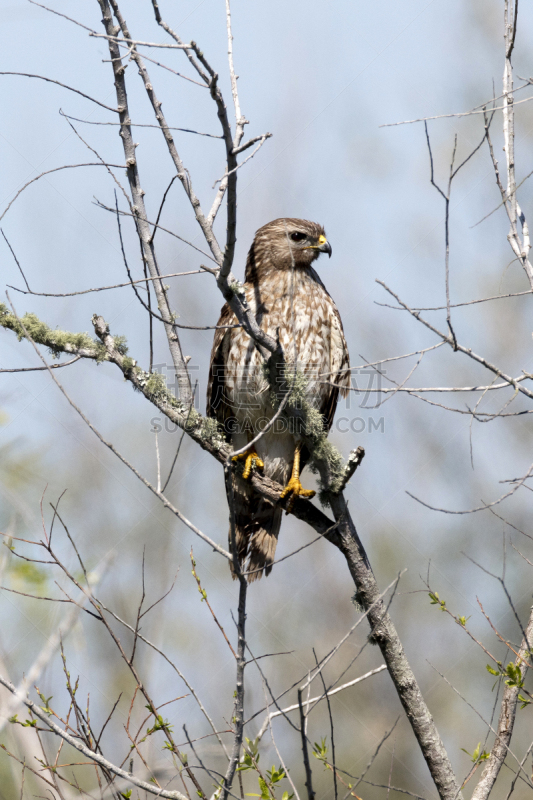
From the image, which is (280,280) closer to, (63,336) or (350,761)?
(63,336)

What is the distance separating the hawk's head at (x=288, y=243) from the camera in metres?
4.48

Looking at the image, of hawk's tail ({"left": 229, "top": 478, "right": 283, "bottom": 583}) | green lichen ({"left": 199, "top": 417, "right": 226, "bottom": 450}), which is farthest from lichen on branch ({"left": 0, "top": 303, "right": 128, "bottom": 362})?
hawk's tail ({"left": 229, "top": 478, "right": 283, "bottom": 583})

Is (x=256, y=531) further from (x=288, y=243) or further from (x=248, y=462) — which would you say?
(x=288, y=243)

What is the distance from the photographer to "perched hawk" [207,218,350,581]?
13.5ft

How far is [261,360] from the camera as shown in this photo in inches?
158

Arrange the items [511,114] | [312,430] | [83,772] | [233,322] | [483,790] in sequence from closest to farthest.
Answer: [483,790] < [511,114] < [312,430] < [233,322] < [83,772]

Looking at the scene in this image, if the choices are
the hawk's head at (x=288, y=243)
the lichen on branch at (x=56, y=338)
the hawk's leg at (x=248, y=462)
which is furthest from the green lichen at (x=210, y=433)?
the hawk's head at (x=288, y=243)

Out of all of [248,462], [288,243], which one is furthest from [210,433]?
[288,243]

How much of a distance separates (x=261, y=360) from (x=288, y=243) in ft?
3.16

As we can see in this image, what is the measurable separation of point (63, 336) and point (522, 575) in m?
6.22

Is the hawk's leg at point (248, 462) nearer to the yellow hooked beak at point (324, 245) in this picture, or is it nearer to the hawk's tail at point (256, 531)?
the hawk's tail at point (256, 531)

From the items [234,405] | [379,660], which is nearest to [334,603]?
[379,660]

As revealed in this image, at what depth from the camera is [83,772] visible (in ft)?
18.3

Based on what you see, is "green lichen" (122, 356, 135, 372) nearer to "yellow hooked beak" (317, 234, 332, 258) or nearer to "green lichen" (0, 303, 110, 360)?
"green lichen" (0, 303, 110, 360)
